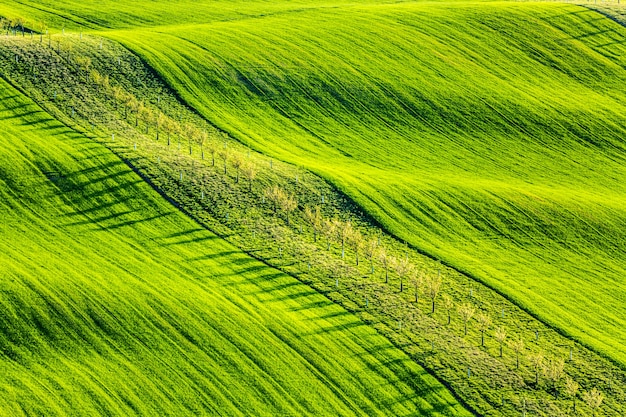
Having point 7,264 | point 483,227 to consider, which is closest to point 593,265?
point 483,227

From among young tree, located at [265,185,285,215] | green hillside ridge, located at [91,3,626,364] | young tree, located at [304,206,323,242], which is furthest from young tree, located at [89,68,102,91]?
young tree, located at [304,206,323,242]

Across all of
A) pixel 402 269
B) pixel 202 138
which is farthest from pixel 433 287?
pixel 202 138

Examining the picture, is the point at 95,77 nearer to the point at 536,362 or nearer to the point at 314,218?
the point at 314,218

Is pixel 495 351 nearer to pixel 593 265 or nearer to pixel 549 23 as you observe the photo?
pixel 593 265

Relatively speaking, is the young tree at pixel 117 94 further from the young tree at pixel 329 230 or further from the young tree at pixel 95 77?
the young tree at pixel 329 230

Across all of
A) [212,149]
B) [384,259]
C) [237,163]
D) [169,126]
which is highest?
[169,126]

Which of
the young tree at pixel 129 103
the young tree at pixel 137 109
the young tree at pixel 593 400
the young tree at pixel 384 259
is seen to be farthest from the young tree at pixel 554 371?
the young tree at pixel 129 103
